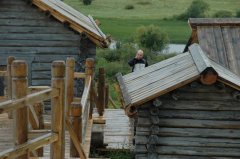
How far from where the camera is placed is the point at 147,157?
34.2ft

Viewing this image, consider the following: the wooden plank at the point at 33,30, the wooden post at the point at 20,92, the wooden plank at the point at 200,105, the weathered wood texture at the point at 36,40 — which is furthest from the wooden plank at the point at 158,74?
the wooden post at the point at 20,92

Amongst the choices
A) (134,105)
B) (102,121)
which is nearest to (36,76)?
(102,121)

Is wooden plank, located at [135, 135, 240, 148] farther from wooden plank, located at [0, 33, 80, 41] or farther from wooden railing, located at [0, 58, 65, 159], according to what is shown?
wooden plank, located at [0, 33, 80, 41]

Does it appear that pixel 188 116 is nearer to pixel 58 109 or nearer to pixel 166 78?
pixel 166 78

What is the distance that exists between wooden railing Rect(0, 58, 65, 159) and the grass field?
42.8m

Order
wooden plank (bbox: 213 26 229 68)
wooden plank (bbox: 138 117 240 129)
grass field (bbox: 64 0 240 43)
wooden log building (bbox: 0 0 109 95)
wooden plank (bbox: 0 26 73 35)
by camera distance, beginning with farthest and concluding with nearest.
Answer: grass field (bbox: 64 0 240 43) → wooden plank (bbox: 0 26 73 35) → wooden log building (bbox: 0 0 109 95) → wooden plank (bbox: 213 26 229 68) → wooden plank (bbox: 138 117 240 129)

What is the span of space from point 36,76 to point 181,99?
5458mm

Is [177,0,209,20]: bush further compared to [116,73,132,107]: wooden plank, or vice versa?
[177,0,209,20]: bush

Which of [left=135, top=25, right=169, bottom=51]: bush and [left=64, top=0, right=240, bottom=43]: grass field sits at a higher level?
[left=64, top=0, right=240, bottom=43]: grass field

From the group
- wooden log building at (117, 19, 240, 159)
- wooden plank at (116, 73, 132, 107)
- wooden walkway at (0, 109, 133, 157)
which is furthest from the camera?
wooden plank at (116, 73, 132, 107)

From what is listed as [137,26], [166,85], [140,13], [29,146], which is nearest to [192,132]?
[166,85]

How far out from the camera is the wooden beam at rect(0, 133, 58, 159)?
5.56 meters

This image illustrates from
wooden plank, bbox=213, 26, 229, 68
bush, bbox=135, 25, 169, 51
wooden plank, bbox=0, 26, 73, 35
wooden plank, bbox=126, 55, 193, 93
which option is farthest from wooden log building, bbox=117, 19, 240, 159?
bush, bbox=135, 25, 169, 51

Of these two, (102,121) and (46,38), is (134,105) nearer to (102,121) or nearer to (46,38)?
(102,121)
